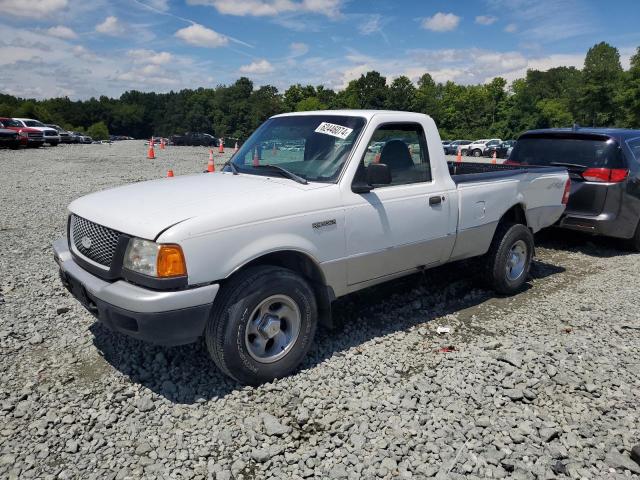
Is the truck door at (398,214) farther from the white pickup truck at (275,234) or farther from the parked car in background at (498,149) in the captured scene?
the parked car in background at (498,149)

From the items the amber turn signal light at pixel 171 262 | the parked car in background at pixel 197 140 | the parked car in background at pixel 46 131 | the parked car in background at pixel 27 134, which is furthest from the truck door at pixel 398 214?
the parked car in background at pixel 197 140

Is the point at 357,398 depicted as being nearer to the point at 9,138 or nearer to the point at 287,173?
the point at 287,173

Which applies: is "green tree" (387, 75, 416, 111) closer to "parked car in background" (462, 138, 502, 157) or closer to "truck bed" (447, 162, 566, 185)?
"parked car in background" (462, 138, 502, 157)

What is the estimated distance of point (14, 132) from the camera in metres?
28.5

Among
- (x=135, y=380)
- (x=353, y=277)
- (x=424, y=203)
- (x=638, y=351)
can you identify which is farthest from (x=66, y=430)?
(x=638, y=351)

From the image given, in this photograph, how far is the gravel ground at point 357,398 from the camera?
2.85m

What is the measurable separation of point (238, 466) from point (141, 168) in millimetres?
18754

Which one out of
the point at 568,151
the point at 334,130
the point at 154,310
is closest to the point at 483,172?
the point at 334,130

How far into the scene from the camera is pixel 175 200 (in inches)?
140

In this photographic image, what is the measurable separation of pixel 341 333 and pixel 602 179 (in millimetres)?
4984

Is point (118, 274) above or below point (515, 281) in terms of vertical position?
above

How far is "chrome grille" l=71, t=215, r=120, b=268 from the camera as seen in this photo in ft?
11.1

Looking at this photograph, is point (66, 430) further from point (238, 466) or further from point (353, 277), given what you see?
point (353, 277)

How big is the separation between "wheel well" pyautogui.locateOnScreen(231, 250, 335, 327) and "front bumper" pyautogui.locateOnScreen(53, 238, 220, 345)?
620 mm
